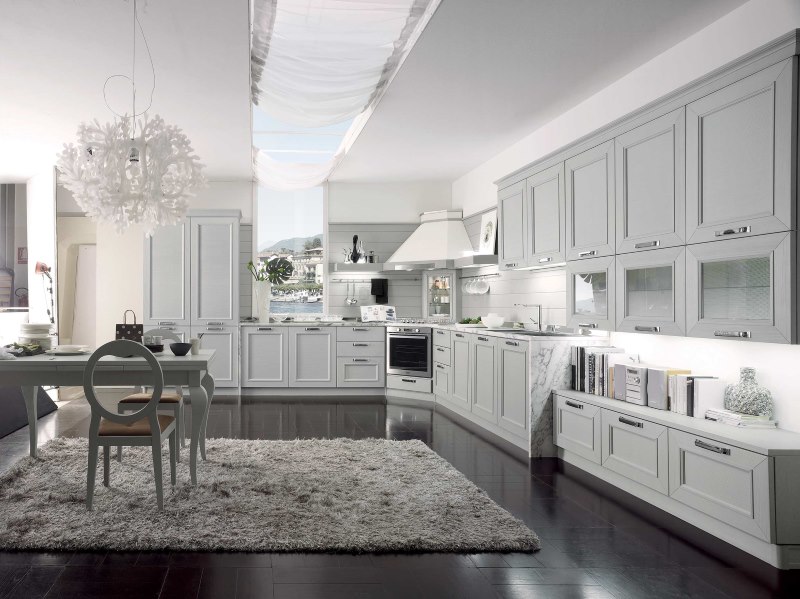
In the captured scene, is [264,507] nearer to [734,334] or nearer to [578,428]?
[578,428]

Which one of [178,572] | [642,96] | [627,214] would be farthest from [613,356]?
[178,572]

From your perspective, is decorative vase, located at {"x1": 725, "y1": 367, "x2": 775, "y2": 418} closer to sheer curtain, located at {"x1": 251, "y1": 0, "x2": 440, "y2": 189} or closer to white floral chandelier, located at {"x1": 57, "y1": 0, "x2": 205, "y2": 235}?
sheer curtain, located at {"x1": 251, "y1": 0, "x2": 440, "y2": 189}

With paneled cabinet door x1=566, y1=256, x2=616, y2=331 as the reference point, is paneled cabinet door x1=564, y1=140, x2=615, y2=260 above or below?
above

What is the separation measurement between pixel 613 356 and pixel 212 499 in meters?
2.75

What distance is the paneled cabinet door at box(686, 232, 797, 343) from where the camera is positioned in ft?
9.25

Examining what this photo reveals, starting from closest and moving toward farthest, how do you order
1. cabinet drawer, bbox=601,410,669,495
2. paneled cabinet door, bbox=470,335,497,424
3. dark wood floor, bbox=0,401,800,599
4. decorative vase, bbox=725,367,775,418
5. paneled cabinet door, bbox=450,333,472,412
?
dark wood floor, bbox=0,401,800,599 < decorative vase, bbox=725,367,775,418 < cabinet drawer, bbox=601,410,669,495 < paneled cabinet door, bbox=470,335,497,424 < paneled cabinet door, bbox=450,333,472,412

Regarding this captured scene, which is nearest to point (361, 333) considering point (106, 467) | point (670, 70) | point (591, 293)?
point (591, 293)

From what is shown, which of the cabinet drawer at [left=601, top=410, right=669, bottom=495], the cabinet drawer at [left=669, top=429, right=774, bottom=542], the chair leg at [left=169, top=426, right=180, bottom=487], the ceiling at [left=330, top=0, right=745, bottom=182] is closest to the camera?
the cabinet drawer at [left=669, top=429, right=774, bottom=542]

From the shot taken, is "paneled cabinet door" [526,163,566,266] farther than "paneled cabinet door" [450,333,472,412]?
No

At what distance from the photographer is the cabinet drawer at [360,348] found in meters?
7.80

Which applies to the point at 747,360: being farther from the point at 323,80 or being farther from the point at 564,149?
the point at 323,80

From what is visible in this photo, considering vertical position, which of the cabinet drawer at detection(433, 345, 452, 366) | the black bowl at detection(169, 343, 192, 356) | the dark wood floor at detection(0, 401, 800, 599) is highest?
the black bowl at detection(169, 343, 192, 356)

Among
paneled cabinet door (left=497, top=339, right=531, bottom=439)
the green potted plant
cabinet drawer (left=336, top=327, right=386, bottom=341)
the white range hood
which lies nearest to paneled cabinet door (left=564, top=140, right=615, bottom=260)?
paneled cabinet door (left=497, top=339, right=531, bottom=439)

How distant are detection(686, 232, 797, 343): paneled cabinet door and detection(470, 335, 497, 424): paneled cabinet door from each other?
223cm
